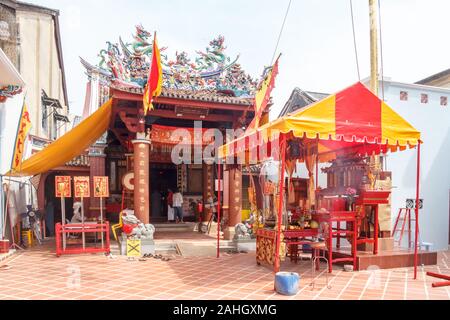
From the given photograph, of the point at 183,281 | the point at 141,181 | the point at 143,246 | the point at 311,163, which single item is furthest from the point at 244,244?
the point at 183,281

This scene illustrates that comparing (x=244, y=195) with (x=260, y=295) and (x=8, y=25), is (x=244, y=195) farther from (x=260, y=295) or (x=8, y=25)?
(x=8, y=25)

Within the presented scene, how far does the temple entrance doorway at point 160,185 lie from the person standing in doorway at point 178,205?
3.64 ft

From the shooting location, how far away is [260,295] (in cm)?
499

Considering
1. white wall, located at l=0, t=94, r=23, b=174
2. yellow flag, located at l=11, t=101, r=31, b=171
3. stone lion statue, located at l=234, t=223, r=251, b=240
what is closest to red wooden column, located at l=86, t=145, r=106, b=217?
white wall, located at l=0, t=94, r=23, b=174

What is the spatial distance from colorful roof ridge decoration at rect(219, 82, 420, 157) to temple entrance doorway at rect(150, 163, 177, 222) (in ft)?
28.8

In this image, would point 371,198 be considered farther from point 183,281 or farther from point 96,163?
point 96,163

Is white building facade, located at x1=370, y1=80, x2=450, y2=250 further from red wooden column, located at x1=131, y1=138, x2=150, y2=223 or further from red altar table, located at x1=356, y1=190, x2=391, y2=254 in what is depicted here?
red wooden column, located at x1=131, y1=138, x2=150, y2=223

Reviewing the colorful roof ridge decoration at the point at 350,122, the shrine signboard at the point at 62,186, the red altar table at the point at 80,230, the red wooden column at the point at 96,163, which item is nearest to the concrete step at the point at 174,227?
the red wooden column at the point at 96,163

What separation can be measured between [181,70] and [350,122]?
584cm

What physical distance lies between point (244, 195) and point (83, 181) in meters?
8.17

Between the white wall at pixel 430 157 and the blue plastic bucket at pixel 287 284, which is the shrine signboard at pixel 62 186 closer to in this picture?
the blue plastic bucket at pixel 287 284

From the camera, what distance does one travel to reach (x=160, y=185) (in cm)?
1445

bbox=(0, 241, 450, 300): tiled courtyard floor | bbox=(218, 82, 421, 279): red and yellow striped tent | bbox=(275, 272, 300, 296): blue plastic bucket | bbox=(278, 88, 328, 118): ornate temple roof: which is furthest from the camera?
bbox=(278, 88, 328, 118): ornate temple roof

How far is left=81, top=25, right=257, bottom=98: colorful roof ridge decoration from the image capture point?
907 centimetres
